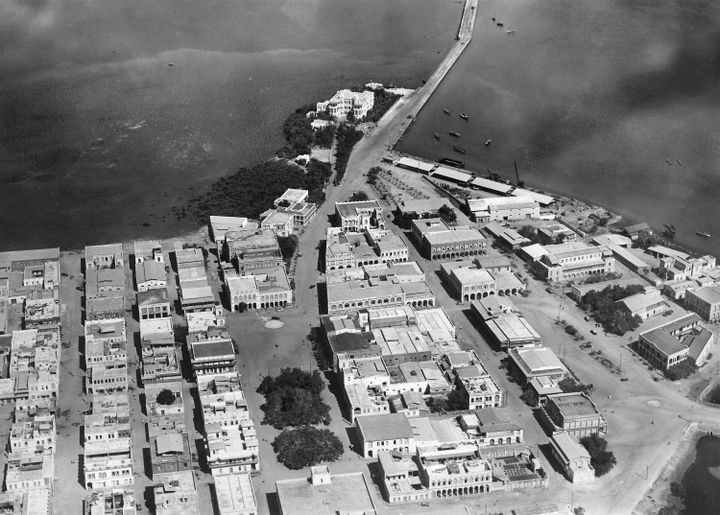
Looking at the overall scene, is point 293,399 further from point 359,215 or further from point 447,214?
point 447,214

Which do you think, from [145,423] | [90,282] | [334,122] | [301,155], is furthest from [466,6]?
[145,423]

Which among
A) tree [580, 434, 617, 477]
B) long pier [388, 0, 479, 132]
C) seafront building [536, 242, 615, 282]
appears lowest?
tree [580, 434, 617, 477]

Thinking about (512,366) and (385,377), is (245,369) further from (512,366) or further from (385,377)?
(512,366)

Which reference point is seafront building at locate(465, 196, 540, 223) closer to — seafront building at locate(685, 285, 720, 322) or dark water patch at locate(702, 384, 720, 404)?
seafront building at locate(685, 285, 720, 322)

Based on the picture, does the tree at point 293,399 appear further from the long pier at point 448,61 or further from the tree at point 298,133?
the long pier at point 448,61

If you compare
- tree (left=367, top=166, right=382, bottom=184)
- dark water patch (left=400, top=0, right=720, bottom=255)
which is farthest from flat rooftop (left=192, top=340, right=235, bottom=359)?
dark water patch (left=400, top=0, right=720, bottom=255)

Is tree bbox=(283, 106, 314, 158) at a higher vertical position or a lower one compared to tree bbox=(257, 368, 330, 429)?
higher

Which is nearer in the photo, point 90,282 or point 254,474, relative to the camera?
point 254,474

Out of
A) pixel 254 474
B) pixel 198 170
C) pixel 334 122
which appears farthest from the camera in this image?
pixel 334 122
